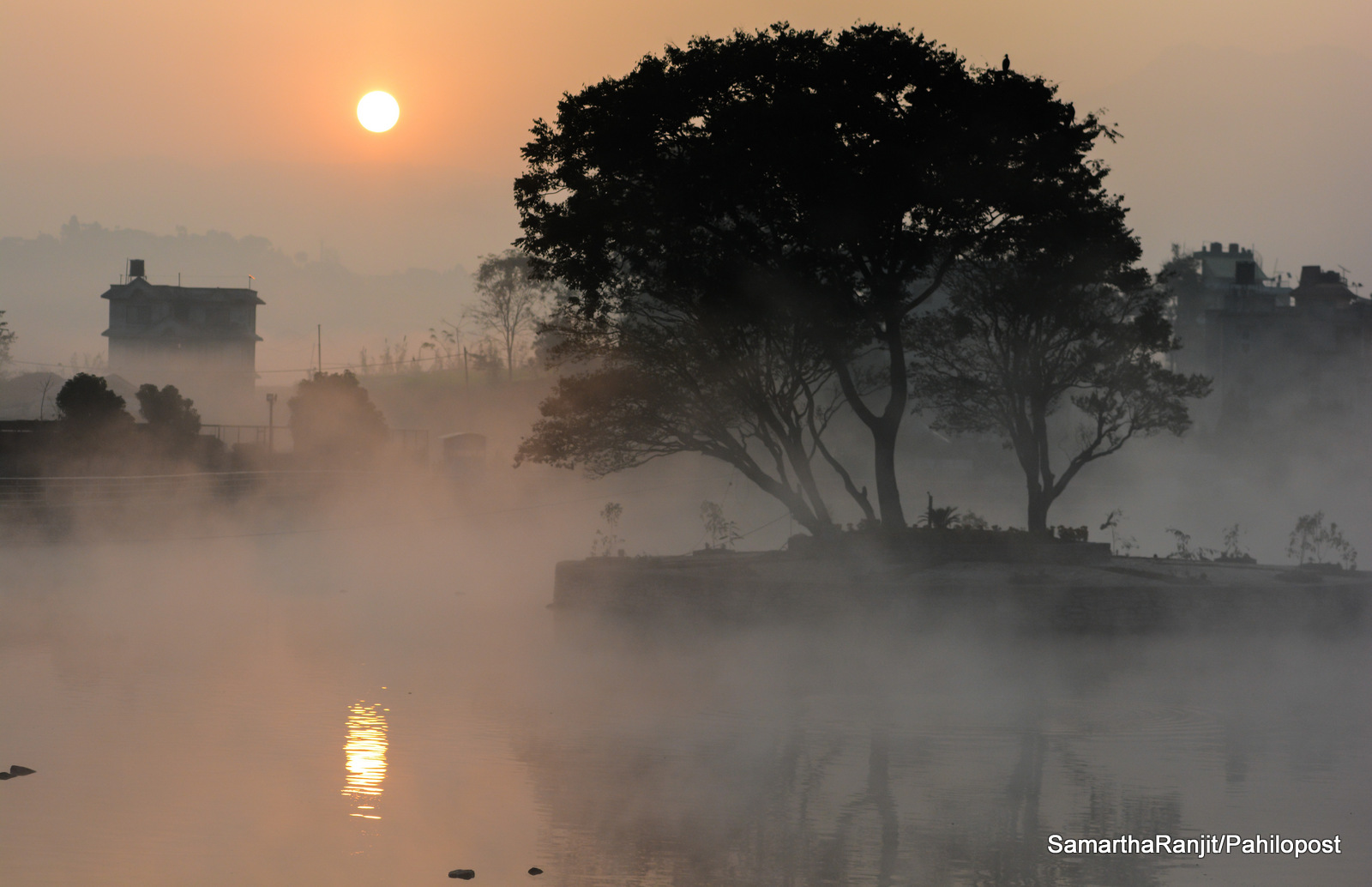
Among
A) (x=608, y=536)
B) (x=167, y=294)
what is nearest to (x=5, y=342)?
(x=167, y=294)

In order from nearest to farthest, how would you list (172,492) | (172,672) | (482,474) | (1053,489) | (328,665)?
(172,672) → (328,665) → (1053,489) → (172,492) → (482,474)

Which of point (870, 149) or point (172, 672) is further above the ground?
point (870, 149)

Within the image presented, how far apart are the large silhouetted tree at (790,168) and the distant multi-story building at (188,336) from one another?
2686 inches

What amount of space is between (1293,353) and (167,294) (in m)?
69.0

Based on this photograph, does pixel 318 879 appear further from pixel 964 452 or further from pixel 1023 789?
pixel 964 452

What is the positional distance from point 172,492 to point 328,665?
70.7 ft

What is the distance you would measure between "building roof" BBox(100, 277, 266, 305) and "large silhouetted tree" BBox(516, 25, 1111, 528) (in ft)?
227

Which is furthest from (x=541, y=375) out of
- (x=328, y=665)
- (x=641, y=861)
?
(x=641, y=861)

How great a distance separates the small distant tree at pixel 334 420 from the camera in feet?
170

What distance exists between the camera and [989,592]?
19.3 meters

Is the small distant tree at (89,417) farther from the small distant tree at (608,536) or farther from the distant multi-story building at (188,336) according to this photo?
the distant multi-story building at (188,336)

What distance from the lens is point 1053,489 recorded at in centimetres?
2742

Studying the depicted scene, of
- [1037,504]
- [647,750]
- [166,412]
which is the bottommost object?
[647,750]

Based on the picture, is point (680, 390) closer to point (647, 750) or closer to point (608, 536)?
point (647, 750)
